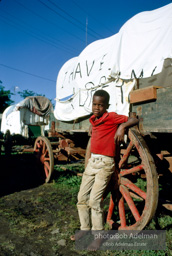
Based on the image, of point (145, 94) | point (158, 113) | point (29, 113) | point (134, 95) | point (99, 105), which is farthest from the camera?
point (29, 113)

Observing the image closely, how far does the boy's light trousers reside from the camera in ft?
6.43

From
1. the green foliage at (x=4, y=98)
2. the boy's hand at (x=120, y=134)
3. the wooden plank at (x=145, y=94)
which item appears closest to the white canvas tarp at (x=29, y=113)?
the wooden plank at (x=145, y=94)

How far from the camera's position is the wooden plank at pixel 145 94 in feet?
7.54

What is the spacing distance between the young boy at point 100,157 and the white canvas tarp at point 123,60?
66.5 inches

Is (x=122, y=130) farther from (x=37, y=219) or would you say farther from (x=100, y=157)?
(x=37, y=219)

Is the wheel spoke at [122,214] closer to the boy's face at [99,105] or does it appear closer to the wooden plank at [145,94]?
the boy's face at [99,105]

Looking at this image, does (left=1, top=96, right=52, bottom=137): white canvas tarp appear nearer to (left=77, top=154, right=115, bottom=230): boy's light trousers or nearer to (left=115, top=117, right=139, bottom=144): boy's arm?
(left=77, top=154, right=115, bottom=230): boy's light trousers

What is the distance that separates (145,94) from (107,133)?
2.52ft

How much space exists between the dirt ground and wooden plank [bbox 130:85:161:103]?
1.75 m

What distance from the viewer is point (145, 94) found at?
239 centimetres

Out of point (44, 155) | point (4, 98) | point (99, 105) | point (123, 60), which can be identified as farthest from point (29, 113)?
point (4, 98)

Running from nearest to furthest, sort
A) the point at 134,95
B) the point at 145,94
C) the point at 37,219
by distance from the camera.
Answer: the point at 145,94 < the point at 134,95 < the point at 37,219

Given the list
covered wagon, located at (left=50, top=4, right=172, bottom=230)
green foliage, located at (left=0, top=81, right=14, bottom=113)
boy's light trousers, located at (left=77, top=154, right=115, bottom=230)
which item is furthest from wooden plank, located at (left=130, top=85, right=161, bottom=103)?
green foliage, located at (left=0, top=81, right=14, bottom=113)

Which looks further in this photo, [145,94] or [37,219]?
[37,219]
